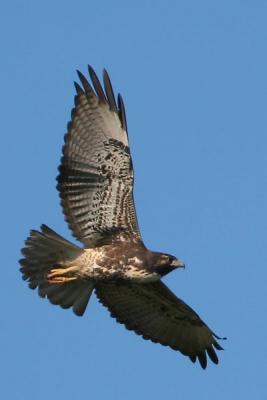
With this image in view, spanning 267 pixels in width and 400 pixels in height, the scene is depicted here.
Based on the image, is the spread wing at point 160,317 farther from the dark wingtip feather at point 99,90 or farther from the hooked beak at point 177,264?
the dark wingtip feather at point 99,90

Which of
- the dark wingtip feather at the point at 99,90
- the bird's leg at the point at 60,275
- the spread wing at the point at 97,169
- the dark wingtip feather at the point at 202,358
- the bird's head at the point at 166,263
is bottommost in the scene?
the dark wingtip feather at the point at 202,358

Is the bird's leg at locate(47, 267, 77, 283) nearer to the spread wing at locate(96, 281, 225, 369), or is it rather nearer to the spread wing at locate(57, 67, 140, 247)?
the spread wing at locate(57, 67, 140, 247)

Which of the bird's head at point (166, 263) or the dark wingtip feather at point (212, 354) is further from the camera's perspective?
the dark wingtip feather at point (212, 354)

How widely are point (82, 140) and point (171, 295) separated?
2158mm

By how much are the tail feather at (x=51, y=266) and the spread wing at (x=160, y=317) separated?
1.16 feet

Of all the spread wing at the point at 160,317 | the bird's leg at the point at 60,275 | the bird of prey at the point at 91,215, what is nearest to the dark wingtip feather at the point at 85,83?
the bird of prey at the point at 91,215

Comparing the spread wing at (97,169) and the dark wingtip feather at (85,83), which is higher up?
the dark wingtip feather at (85,83)

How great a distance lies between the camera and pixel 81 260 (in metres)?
13.4

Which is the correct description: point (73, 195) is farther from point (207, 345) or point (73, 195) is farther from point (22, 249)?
point (207, 345)

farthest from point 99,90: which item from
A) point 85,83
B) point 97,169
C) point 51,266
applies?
point 51,266

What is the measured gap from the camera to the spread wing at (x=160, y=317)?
46.8 ft

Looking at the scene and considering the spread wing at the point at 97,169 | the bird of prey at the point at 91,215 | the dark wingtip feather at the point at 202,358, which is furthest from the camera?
the dark wingtip feather at the point at 202,358

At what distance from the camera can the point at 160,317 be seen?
14625 millimetres

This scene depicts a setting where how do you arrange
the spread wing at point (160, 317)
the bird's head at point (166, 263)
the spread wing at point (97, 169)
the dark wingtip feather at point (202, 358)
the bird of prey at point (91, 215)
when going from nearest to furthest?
the bird's head at point (166, 263) < the bird of prey at point (91, 215) < the spread wing at point (97, 169) < the spread wing at point (160, 317) < the dark wingtip feather at point (202, 358)
